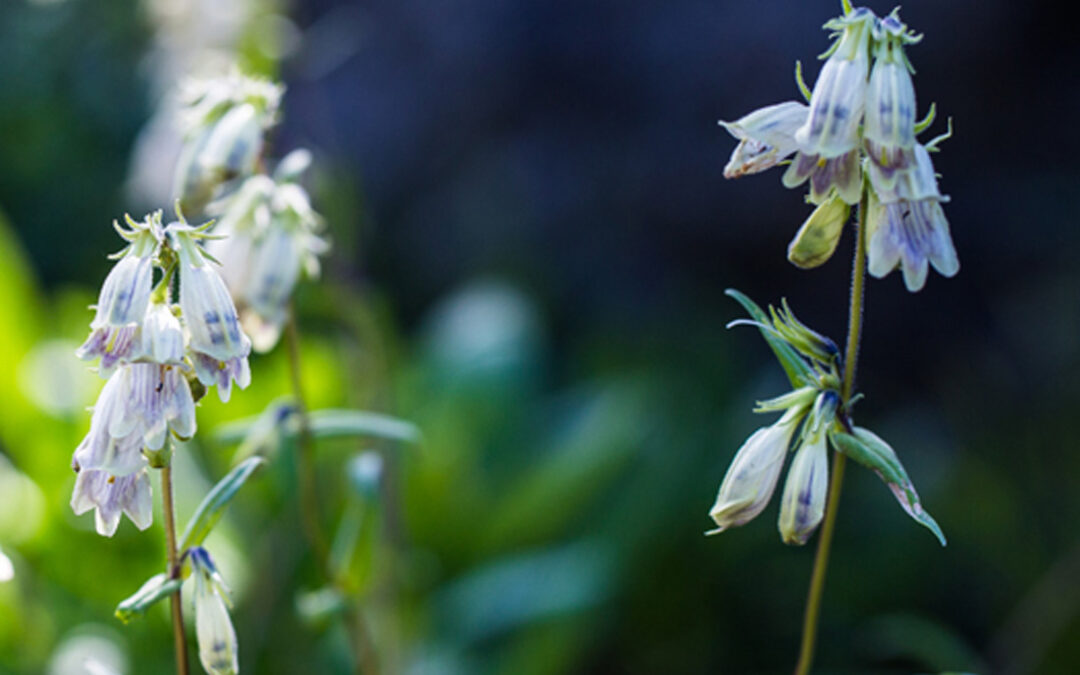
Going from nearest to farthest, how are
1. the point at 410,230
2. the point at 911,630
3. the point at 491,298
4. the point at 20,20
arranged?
the point at 911,630 < the point at 491,298 < the point at 410,230 < the point at 20,20

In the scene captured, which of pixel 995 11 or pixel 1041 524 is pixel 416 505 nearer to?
pixel 1041 524

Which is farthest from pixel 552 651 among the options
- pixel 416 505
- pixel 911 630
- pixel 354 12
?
pixel 354 12

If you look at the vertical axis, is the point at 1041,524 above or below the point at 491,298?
below

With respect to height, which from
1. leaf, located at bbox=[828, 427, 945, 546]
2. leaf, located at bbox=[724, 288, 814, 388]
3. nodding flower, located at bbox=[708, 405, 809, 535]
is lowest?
leaf, located at bbox=[828, 427, 945, 546]

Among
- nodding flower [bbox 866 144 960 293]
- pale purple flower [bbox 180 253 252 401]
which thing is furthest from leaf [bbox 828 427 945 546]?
pale purple flower [bbox 180 253 252 401]

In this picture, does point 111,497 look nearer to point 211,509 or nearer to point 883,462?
point 211,509

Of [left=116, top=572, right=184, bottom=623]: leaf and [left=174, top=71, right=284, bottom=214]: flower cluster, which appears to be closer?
[left=116, top=572, right=184, bottom=623]: leaf

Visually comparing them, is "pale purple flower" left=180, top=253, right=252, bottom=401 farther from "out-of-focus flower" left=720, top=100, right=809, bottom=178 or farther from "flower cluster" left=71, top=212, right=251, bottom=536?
"out-of-focus flower" left=720, top=100, right=809, bottom=178

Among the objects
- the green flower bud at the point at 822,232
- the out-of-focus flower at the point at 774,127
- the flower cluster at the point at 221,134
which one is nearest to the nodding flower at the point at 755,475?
the green flower bud at the point at 822,232
